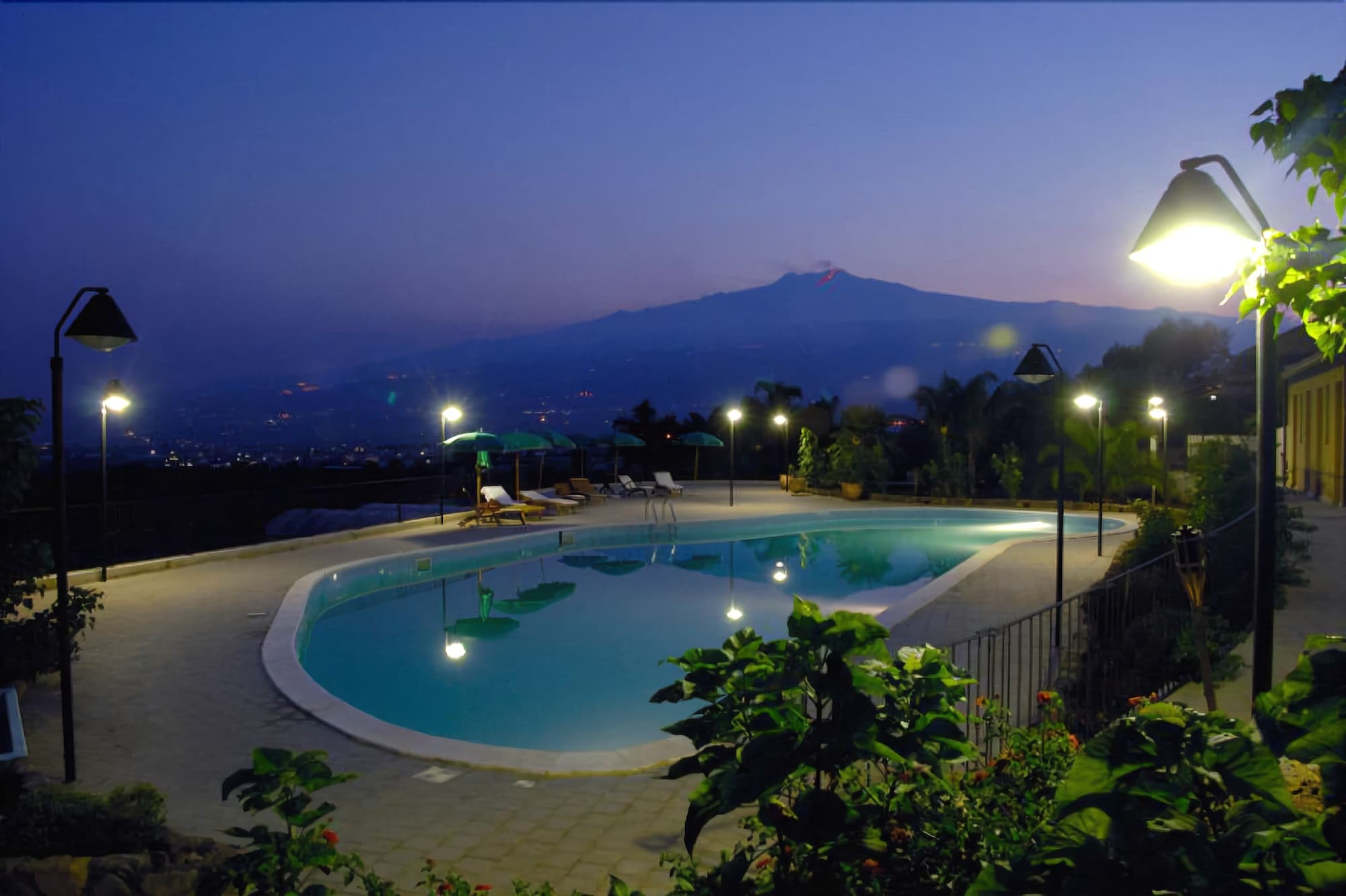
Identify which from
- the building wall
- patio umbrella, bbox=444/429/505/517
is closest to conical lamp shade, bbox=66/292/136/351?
patio umbrella, bbox=444/429/505/517

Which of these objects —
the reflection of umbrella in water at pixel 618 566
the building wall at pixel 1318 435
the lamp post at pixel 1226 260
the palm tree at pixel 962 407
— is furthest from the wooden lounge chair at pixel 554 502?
the lamp post at pixel 1226 260

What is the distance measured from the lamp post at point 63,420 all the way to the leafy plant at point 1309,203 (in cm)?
506

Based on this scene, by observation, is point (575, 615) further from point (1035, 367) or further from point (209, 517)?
point (209, 517)

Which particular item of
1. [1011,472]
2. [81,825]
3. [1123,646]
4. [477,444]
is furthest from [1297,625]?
[477,444]

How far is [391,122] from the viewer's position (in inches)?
1087

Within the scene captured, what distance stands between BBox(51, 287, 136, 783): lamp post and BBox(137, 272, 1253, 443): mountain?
13.2 metres

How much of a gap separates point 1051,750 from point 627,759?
8.66ft

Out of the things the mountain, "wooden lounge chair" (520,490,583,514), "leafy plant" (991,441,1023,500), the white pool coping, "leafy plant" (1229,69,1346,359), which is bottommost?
the white pool coping

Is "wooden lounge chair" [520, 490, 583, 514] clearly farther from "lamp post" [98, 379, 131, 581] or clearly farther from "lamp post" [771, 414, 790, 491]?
"lamp post" [98, 379, 131, 581]

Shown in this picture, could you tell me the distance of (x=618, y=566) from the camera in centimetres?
1415

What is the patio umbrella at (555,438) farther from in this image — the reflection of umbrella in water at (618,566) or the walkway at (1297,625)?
the walkway at (1297,625)

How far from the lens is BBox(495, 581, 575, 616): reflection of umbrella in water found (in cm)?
1131

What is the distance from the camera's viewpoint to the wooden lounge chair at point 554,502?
18578 millimetres

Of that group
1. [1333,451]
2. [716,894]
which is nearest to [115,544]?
[716,894]
